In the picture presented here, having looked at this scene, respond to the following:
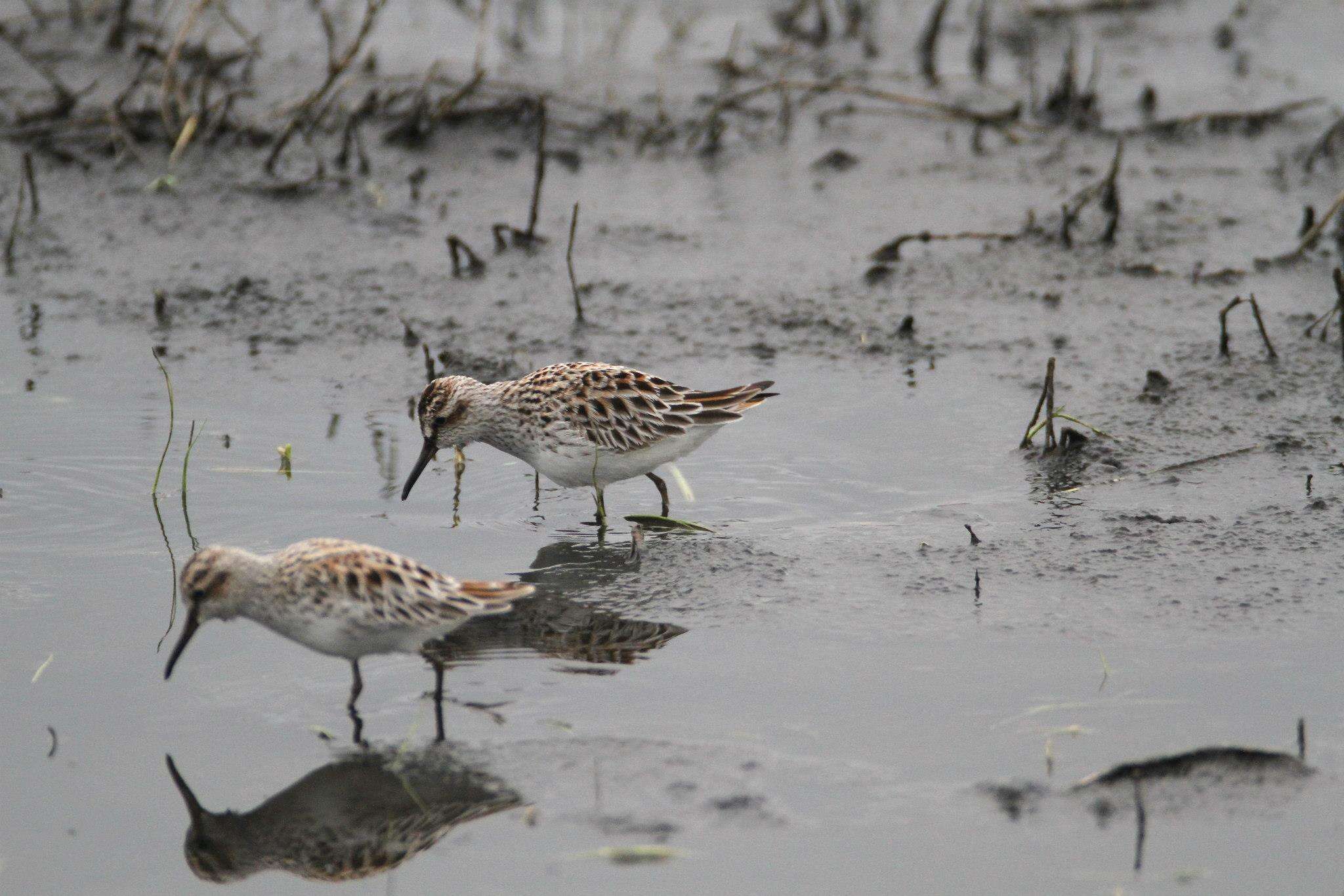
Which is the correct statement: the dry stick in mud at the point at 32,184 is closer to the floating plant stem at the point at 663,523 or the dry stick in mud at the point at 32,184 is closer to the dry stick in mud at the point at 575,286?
the dry stick in mud at the point at 575,286

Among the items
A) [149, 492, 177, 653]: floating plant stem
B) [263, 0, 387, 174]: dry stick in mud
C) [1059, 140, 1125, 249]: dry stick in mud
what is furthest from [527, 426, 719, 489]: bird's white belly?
[263, 0, 387, 174]: dry stick in mud

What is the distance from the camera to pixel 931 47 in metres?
16.0

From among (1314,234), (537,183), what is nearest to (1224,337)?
(1314,234)

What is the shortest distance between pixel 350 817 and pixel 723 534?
302 centimetres

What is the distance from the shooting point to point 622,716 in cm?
638

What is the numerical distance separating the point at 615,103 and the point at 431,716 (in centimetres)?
941

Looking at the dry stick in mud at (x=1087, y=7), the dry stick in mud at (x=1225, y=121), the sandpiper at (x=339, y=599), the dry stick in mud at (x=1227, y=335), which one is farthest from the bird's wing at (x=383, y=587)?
the dry stick in mud at (x=1087, y=7)

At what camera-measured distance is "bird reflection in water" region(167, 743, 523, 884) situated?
18.1ft

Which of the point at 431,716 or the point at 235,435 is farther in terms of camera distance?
the point at 235,435

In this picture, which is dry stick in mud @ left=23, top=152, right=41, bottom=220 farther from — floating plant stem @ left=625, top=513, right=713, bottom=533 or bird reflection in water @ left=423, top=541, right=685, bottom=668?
bird reflection in water @ left=423, top=541, right=685, bottom=668

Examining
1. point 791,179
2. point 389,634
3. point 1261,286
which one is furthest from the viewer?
point 791,179

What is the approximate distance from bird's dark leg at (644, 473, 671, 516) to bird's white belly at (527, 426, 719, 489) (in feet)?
0.53

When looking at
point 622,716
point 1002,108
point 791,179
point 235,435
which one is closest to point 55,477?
point 235,435

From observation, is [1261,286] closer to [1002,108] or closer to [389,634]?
[1002,108]
